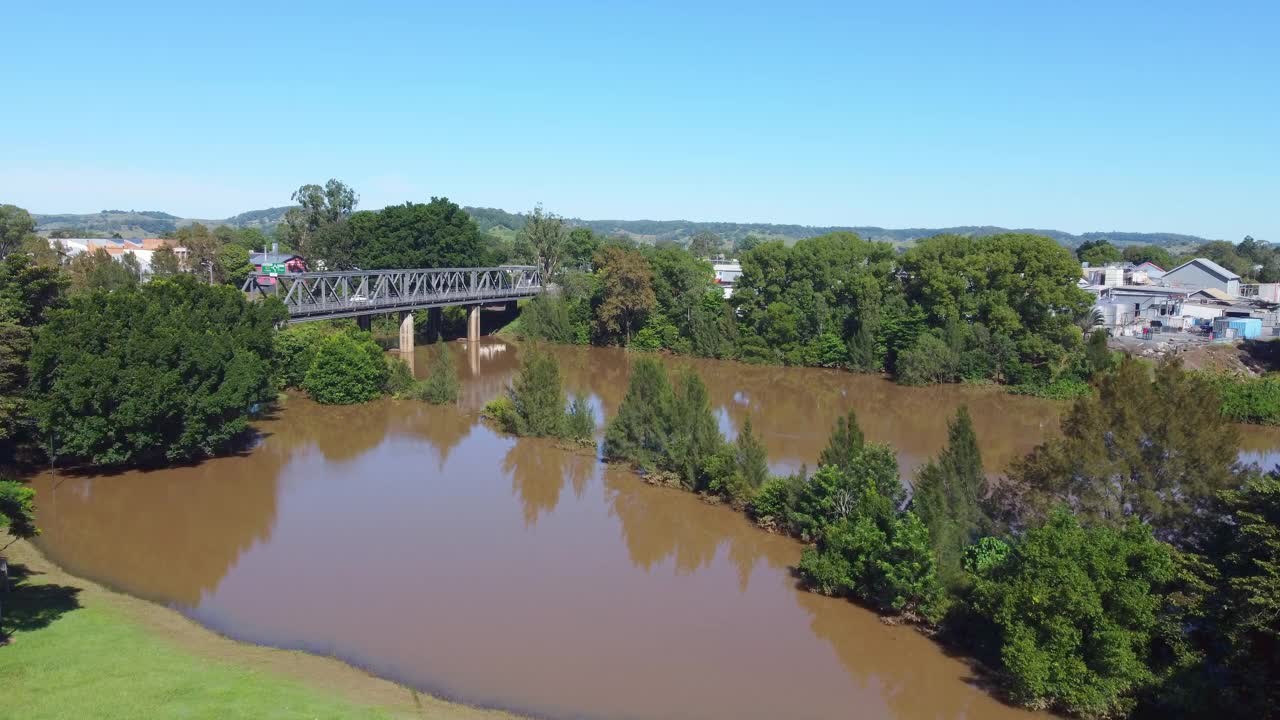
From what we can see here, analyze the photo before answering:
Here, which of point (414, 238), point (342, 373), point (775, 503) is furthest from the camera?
point (414, 238)

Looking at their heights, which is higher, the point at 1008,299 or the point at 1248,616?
the point at 1008,299

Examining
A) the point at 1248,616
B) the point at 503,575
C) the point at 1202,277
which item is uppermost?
the point at 1202,277

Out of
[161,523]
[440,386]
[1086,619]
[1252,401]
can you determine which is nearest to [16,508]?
[161,523]

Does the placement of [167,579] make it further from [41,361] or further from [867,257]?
[867,257]

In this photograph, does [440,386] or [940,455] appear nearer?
[940,455]

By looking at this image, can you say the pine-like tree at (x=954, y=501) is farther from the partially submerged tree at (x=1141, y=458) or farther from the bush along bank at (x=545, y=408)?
the bush along bank at (x=545, y=408)

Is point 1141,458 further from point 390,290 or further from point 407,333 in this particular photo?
point 390,290

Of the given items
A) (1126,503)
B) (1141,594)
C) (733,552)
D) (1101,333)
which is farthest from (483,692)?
(1101,333)
